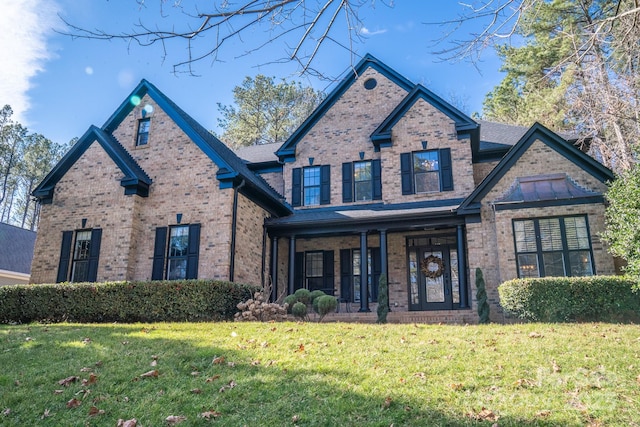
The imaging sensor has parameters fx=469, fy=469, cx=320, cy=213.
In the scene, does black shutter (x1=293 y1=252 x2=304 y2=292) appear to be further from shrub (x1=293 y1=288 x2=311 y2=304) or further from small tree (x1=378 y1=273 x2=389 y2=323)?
small tree (x1=378 y1=273 x2=389 y2=323)

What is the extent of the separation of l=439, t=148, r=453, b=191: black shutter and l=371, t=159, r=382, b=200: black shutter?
2.11 meters

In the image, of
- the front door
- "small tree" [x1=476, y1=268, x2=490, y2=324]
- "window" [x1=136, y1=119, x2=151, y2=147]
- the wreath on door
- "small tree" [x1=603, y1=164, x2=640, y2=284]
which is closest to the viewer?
"small tree" [x1=603, y1=164, x2=640, y2=284]

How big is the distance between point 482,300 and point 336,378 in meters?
7.12

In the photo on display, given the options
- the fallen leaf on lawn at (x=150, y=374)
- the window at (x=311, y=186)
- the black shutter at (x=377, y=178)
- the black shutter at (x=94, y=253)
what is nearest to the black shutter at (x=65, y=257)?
the black shutter at (x=94, y=253)

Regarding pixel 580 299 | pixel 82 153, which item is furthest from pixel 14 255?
pixel 580 299

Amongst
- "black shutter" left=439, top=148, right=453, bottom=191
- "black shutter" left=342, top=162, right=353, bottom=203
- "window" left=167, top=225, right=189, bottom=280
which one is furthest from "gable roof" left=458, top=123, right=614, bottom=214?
"window" left=167, top=225, right=189, bottom=280

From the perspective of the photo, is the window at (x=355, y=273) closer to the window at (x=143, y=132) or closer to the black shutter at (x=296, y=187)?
the black shutter at (x=296, y=187)

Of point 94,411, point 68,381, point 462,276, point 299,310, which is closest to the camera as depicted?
point 94,411

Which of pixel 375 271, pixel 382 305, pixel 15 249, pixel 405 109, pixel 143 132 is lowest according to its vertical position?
pixel 382 305

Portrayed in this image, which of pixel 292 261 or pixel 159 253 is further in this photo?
pixel 292 261

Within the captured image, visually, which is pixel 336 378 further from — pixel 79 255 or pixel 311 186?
pixel 311 186

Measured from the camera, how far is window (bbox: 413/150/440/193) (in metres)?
15.5

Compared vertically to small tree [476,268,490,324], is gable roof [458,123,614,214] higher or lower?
higher

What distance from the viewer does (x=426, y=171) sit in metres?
15.7
